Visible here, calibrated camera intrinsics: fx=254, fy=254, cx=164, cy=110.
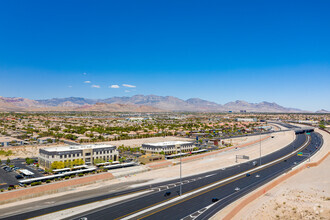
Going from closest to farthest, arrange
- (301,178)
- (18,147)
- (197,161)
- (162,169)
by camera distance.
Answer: (301,178)
(162,169)
(197,161)
(18,147)

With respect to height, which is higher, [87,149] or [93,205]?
[87,149]

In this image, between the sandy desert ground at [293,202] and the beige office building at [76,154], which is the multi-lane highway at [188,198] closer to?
the sandy desert ground at [293,202]

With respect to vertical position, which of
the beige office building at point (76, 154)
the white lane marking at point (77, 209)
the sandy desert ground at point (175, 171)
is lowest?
the sandy desert ground at point (175, 171)

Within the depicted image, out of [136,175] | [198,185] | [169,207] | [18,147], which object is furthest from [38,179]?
[18,147]

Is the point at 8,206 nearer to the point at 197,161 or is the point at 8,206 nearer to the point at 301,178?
the point at 197,161

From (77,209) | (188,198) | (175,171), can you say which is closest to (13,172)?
(77,209)

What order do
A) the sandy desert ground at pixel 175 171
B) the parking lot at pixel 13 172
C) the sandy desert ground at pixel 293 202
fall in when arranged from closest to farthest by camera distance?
1. the sandy desert ground at pixel 293 202
2. the parking lot at pixel 13 172
3. the sandy desert ground at pixel 175 171

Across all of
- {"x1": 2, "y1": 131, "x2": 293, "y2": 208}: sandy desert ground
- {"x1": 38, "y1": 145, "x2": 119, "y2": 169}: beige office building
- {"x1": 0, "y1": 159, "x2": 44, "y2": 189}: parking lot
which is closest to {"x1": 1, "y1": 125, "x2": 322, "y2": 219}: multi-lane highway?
{"x1": 2, "y1": 131, "x2": 293, "y2": 208}: sandy desert ground

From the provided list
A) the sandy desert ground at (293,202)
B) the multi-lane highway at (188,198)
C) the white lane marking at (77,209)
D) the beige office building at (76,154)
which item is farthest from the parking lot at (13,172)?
the sandy desert ground at (293,202)
